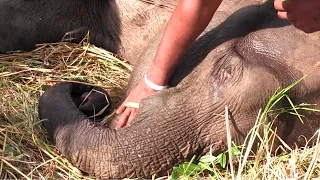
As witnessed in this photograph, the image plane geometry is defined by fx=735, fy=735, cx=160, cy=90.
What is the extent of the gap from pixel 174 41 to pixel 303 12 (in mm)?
454

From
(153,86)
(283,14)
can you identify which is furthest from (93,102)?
(283,14)

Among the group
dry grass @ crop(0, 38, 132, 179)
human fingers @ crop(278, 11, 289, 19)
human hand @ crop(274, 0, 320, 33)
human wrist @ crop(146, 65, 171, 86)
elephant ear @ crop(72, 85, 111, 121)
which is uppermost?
human hand @ crop(274, 0, 320, 33)

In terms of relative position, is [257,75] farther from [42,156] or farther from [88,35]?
[88,35]

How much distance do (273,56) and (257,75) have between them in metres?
0.13

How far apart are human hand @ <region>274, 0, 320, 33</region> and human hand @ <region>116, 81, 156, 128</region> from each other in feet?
1.80

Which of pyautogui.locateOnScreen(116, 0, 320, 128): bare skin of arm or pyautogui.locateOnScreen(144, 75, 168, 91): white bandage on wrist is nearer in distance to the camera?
pyautogui.locateOnScreen(116, 0, 320, 128): bare skin of arm

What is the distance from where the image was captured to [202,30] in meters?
2.59

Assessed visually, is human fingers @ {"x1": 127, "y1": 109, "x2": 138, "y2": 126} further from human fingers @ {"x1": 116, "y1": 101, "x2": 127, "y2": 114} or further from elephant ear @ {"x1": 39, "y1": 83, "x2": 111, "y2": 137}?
elephant ear @ {"x1": 39, "y1": 83, "x2": 111, "y2": 137}

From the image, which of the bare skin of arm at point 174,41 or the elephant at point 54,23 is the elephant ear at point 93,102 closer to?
the bare skin of arm at point 174,41

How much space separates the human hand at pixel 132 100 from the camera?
2653 millimetres

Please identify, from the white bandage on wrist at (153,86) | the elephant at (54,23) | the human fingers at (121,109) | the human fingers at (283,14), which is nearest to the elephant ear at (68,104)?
the human fingers at (121,109)

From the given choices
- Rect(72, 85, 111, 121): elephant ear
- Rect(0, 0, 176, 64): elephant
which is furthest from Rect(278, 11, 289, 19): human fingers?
Rect(0, 0, 176, 64): elephant

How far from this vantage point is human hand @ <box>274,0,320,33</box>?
2.47 meters

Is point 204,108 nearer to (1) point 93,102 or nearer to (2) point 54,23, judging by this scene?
(1) point 93,102
